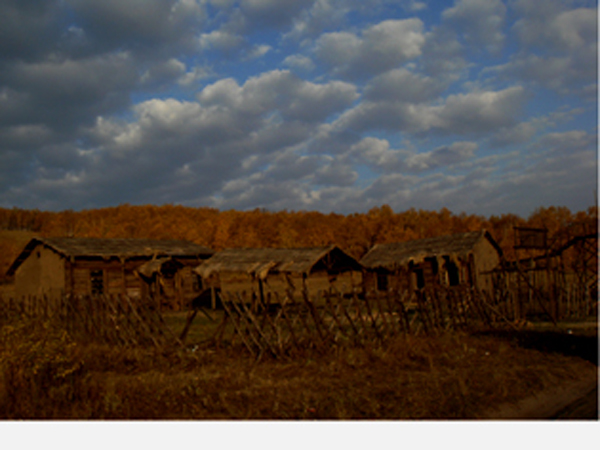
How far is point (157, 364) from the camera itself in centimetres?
919

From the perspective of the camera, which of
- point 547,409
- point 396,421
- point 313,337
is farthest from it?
point 313,337

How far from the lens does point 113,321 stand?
11.2 m

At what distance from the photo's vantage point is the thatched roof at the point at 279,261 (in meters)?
21.9

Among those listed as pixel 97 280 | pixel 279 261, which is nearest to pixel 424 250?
pixel 279 261

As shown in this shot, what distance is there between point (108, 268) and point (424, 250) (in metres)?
18.6

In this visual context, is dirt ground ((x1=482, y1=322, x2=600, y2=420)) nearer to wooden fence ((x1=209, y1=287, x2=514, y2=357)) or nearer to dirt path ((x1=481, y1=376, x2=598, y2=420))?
dirt path ((x1=481, y1=376, x2=598, y2=420))

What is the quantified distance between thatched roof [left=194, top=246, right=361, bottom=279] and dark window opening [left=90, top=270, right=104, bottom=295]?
542cm

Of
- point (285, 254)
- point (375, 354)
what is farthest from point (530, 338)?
point (285, 254)

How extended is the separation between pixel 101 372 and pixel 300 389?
13.8 feet

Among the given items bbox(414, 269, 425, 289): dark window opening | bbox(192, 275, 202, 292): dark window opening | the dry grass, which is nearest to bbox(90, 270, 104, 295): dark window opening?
bbox(192, 275, 202, 292): dark window opening

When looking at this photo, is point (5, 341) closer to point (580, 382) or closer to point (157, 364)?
point (157, 364)

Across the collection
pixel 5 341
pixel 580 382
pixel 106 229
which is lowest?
pixel 580 382

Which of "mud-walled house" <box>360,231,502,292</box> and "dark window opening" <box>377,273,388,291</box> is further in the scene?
"dark window opening" <box>377,273,388,291</box>

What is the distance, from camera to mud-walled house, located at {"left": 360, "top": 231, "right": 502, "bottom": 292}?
25.7 m
